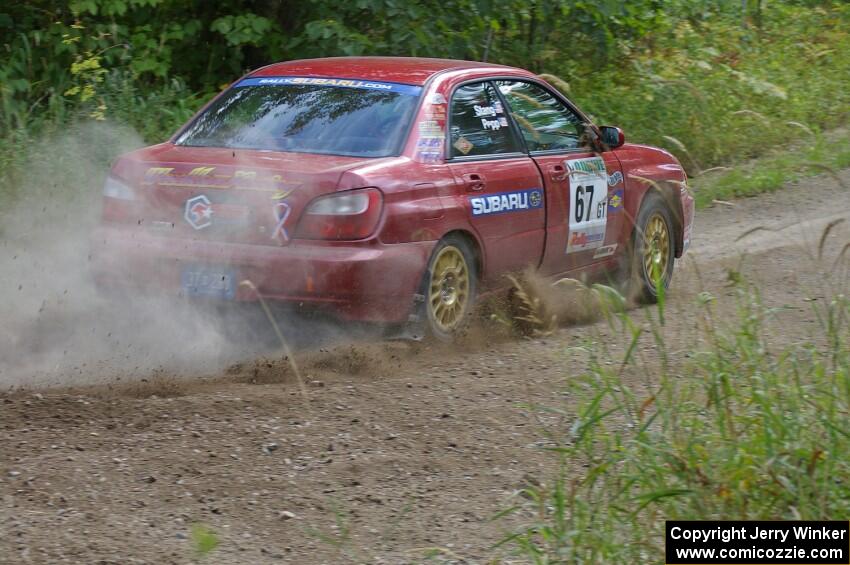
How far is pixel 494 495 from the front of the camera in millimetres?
4570

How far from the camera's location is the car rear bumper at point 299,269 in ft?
19.3

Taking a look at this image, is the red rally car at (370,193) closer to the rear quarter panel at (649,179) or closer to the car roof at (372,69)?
the car roof at (372,69)

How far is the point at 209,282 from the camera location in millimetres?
5953

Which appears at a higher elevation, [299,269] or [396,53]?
[396,53]

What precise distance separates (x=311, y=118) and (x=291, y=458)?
2.42 meters

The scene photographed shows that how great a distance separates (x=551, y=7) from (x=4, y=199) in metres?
6.10

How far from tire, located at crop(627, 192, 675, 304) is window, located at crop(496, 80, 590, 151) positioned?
2.65 feet

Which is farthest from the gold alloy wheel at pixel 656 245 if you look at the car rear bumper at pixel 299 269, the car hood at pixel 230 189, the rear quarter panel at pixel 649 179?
the car hood at pixel 230 189

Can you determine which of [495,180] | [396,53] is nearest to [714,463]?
[495,180]

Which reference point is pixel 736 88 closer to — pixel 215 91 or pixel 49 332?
pixel 215 91

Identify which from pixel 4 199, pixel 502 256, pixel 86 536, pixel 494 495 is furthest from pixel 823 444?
pixel 4 199

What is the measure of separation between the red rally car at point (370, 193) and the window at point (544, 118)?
0.01m

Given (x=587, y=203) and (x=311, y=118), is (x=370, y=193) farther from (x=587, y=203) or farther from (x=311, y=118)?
(x=587, y=203)

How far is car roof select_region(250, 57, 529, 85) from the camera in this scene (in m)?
6.88
